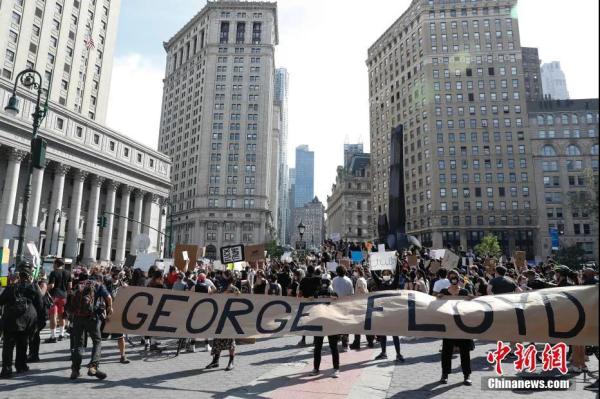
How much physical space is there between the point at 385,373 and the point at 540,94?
140 m

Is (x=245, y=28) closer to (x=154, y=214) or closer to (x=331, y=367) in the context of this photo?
(x=154, y=214)

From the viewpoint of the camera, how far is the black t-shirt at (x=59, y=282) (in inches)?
493

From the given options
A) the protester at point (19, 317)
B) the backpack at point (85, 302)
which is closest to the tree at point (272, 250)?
the protester at point (19, 317)

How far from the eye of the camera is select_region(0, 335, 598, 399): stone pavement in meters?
7.14

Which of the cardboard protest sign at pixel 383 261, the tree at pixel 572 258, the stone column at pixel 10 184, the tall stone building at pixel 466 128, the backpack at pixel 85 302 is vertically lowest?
the backpack at pixel 85 302

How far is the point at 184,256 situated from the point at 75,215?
158ft

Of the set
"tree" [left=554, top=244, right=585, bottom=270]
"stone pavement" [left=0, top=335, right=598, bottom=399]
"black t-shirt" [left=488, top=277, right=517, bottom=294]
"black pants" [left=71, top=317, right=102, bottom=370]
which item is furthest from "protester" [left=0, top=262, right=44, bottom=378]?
"tree" [left=554, top=244, right=585, bottom=270]

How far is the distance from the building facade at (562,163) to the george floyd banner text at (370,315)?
86337 mm

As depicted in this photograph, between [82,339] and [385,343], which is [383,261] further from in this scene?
[82,339]

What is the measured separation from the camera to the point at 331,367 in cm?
914

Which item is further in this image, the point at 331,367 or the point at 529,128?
the point at 529,128

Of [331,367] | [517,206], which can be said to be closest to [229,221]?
[517,206]

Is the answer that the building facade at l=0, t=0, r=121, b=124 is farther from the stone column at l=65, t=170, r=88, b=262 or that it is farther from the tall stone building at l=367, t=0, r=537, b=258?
the tall stone building at l=367, t=0, r=537, b=258

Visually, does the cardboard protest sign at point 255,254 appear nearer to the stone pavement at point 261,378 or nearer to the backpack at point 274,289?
the backpack at point 274,289
